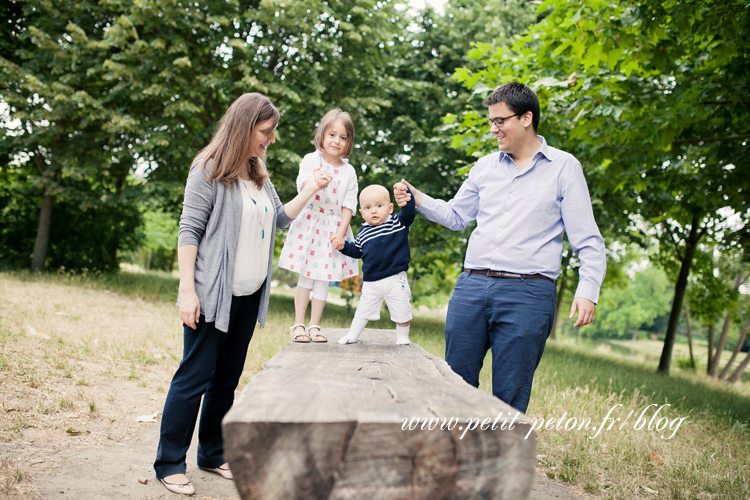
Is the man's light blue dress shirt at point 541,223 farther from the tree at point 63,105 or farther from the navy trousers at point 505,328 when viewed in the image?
the tree at point 63,105

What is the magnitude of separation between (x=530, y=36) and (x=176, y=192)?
7.98 meters

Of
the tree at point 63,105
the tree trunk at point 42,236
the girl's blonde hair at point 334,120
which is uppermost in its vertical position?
the tree at point 63,105

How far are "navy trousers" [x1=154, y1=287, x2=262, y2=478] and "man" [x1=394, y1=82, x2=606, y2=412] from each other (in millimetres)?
1327

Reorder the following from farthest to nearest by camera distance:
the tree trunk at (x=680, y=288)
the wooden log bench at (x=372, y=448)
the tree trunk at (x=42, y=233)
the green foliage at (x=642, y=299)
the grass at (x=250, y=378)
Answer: the green foliage at (x=642, y=299) < the tree trunk at (x=42, y=233) < the tree trunk at (x=680, y=288) < the grass at (x=250, y=378) < the wooden log bench at (x=372, y=448)

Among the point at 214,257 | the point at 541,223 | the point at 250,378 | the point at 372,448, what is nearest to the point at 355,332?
the point at 214,257

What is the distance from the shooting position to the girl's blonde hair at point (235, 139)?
3.04 m

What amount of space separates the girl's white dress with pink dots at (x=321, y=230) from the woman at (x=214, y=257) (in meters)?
1.05

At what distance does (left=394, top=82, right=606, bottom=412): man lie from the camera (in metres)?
2.90

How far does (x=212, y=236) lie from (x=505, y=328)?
1765 mm

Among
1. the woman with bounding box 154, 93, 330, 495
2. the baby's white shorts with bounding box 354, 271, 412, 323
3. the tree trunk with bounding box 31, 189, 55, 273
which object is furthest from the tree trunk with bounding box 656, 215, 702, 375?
the tree trunk with bounding box 31, 189, 55, 273

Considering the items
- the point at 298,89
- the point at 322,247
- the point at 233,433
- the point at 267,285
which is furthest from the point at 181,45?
the point at 233,433

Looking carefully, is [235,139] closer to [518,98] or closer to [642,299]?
[518,98]

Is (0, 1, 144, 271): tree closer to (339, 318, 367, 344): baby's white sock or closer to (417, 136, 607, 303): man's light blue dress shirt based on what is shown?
(339, 318, 367, 344): baby's white sock

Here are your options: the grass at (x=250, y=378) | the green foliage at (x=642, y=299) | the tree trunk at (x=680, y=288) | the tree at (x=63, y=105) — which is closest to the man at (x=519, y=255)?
the grass at (x=250, y=378)
